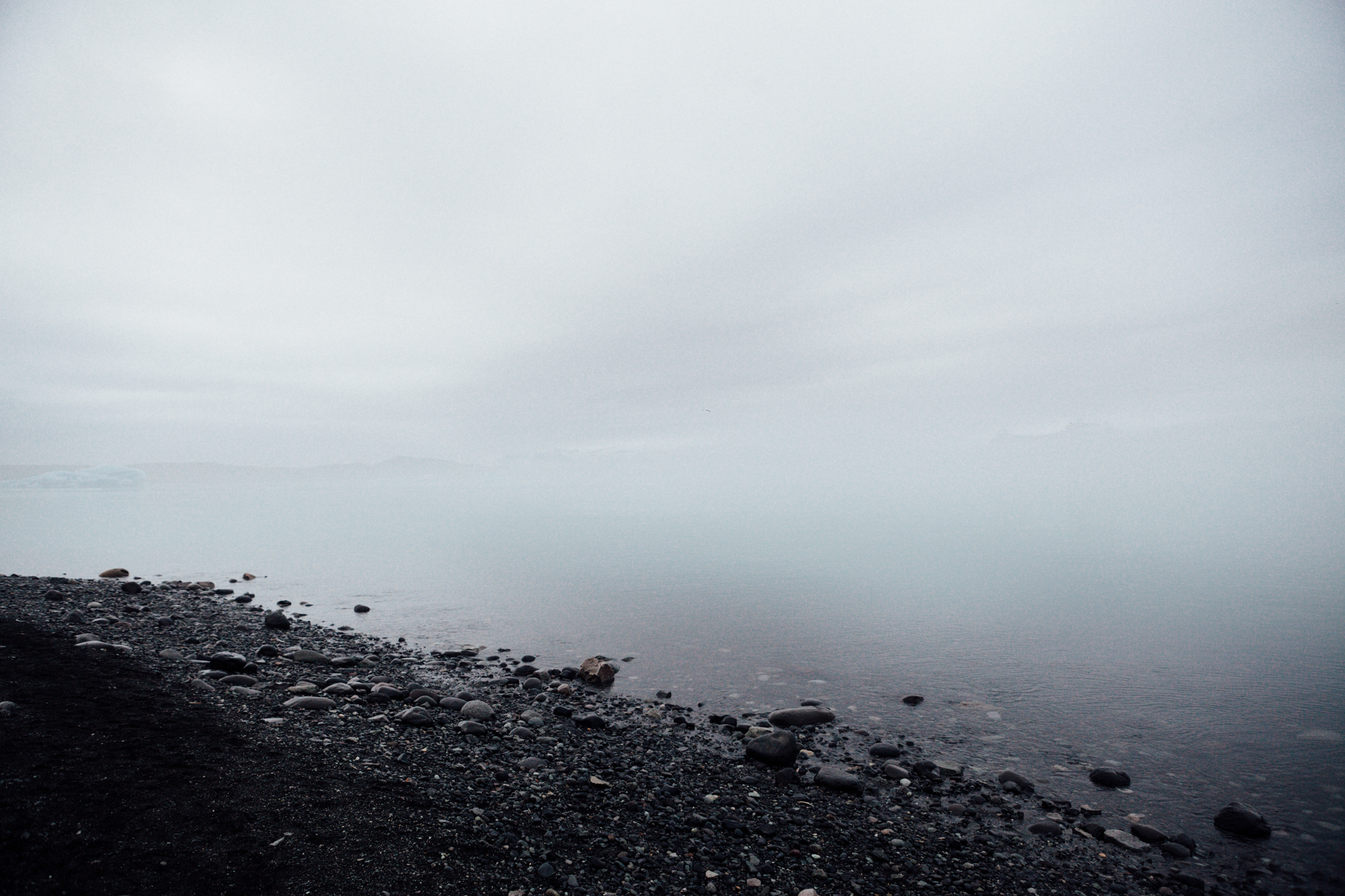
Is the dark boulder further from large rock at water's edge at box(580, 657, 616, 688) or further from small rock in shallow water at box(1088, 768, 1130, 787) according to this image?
large rock at water's edge at box(580, 657, 616, 688)

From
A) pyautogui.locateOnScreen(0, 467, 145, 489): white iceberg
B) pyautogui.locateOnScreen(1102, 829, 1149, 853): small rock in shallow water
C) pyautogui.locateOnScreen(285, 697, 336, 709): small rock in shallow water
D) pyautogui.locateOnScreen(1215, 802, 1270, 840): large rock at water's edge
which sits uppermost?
pyautogui.locateOnScreen(1215, 802, 1270, 840): large rock at water's edge

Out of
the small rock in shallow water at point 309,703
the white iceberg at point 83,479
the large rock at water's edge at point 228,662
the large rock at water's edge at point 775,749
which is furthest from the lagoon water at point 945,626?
the white iceberg at point 83,479

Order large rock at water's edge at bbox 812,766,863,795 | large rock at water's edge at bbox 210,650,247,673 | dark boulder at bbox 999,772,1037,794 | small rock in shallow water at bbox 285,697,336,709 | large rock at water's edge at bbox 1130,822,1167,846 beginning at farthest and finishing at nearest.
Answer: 1. large rock at water's edge at bbox 210,650,247,673
2. small rock in shallow water at bbox 285,697,336,709
3. dark boulder at bbox 999,772,1037,794
4. large rock at water's edge at bbox 812,766,863,795
5. large rock at water's edge at bbox 1130,822,1167,846

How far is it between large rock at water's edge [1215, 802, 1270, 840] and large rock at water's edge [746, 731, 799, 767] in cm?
732

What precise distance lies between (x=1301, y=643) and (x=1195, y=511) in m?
95.7

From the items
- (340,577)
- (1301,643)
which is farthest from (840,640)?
(340,577)

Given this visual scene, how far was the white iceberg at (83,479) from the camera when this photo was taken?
589 feet

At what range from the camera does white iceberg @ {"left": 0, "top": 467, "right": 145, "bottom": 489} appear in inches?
7062

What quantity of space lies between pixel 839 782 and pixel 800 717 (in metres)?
3.56

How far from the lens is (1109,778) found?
452 inches

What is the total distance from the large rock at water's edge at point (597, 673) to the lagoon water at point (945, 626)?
53 centimetres

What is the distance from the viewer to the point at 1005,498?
138125mm

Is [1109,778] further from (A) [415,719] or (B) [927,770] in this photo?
(A) [415,719]

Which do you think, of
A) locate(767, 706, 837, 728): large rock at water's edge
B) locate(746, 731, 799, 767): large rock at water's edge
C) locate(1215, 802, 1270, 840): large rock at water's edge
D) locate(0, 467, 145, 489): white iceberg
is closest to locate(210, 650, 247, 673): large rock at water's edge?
locate(746, 731, 799, 767): large rock at water's edge
